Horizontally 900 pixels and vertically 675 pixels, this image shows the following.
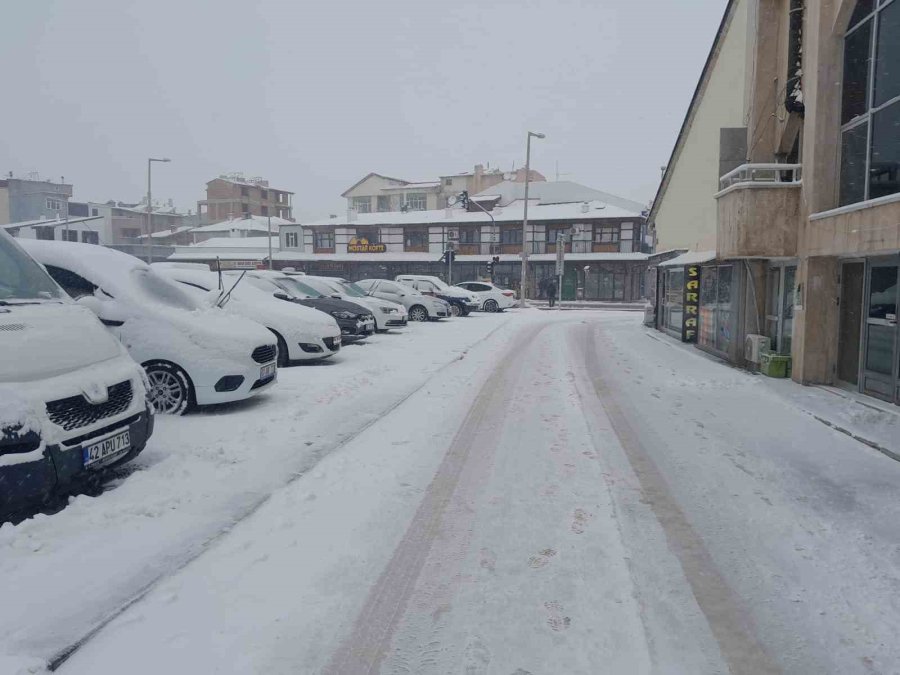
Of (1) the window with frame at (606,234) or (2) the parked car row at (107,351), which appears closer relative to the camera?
(2) the parked car row at (107,351)

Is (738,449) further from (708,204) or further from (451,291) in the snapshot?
(451,291)

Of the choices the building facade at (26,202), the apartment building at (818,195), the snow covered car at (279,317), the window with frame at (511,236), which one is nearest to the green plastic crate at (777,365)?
the apartment building at (818,195)

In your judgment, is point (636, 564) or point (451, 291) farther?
point (451, 291)

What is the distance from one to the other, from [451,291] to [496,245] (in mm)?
21409

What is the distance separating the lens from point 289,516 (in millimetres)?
4387

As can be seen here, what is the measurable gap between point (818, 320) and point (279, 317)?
339 inches

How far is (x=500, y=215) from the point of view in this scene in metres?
49.8

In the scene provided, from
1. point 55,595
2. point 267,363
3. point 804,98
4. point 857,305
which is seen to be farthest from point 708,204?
point 55,595

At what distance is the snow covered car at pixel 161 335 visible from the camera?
6816 millimetres

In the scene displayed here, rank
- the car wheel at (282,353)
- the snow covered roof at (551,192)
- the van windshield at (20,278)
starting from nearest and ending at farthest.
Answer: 1. the van windshield at (20,278)
2. the car wheel at (282,353)
3. the snow covered roof at (551,192)

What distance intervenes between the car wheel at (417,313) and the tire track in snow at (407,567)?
51.2ft

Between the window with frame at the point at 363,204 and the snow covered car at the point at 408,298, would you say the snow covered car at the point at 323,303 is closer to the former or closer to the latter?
the snow covered car at the point at 408,298

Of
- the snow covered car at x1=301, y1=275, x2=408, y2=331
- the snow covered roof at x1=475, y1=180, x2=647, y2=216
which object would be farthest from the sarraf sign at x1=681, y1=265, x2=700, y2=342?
the snow covered roof at x1=475, y1=180, x2=647, y2=216

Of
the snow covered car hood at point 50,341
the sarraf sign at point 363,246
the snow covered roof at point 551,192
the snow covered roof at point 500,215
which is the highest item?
the snow covered roof at point 551,192
